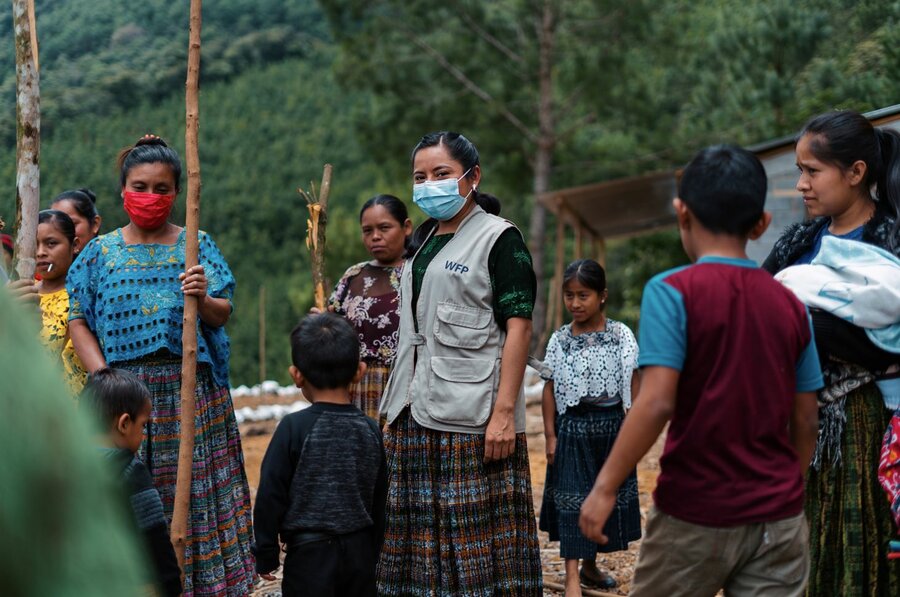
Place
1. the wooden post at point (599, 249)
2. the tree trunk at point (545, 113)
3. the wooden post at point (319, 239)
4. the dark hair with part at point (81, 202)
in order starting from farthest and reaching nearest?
1. the wooden post at point (599, 249)
2. the tree trunk at point (545, 113)
3. the dark hair with part at point (81, 202)
4. the wooden post at point (319, 239)

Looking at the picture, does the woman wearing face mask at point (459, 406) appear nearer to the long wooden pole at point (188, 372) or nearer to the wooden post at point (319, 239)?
the long wooden pole at point (188, 372)

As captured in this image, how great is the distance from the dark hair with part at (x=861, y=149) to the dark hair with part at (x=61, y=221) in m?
3.29

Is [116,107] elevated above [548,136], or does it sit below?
above

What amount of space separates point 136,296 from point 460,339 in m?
1.22

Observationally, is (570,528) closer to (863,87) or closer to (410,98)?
(863,87)

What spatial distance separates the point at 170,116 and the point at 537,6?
46.9 ft

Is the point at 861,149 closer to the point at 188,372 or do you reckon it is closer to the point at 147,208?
the point at 188,372

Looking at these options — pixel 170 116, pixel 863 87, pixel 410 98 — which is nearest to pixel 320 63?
pixel 170 116

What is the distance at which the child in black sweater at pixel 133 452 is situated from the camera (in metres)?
2.98

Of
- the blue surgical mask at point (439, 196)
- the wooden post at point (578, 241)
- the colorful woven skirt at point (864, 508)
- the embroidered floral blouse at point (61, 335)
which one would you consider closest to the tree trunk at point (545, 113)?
the wooden post at point (578, 241)

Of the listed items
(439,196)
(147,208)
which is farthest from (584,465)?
(147,208)

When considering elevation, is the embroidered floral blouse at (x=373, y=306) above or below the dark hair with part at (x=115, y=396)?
above

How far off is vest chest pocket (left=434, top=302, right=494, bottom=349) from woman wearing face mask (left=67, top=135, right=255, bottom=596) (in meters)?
0.85

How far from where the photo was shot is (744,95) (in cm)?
1577
